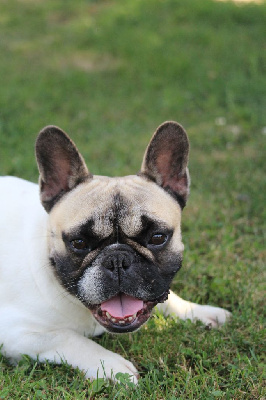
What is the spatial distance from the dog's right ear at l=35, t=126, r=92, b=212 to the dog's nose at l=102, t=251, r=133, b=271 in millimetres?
529

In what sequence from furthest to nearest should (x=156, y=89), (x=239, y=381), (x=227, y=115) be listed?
(x=156, y=89) → (x=227, y=115) → (x=239, y=381)

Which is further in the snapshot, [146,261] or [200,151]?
[200,151]

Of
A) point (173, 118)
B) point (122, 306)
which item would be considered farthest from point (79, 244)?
point (173, 118)

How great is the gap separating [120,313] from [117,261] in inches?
11.2

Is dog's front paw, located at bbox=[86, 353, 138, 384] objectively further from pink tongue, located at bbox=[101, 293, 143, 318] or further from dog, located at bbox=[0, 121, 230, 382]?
pink tongue, located at bbox=[101, 293, 143, 318]

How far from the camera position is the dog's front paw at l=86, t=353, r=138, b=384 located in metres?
2.69

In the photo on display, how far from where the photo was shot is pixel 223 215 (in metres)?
4.34

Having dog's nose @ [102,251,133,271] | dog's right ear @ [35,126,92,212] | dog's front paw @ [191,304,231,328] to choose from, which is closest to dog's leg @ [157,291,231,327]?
dog's front paw @ [191,304,231,328]

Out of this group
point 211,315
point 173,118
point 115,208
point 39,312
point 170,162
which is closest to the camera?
point 115,208

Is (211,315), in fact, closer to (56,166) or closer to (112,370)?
(112,370)

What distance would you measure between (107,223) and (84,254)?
7.7 inches

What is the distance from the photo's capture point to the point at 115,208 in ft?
8.71

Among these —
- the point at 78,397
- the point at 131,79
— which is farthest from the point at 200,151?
the point at 78,397

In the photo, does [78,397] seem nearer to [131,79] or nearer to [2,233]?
[2,233]
